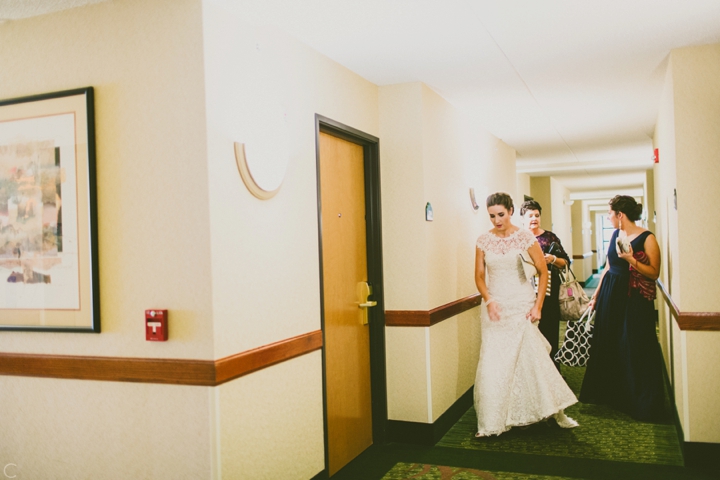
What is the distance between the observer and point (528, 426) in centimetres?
446

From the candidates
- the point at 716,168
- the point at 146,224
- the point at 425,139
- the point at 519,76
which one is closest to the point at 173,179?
the point at 146,224

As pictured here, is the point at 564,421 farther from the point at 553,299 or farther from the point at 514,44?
the point at 514,44

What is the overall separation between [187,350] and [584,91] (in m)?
3.85

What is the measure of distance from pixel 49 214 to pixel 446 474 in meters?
2.65

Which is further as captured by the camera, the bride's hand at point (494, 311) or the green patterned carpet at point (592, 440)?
the bride's hand at point (494, 311)

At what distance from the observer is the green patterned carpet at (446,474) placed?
3461 mm

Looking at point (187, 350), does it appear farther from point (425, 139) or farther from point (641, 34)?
point (641, 34)

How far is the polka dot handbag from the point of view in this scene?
5.08m

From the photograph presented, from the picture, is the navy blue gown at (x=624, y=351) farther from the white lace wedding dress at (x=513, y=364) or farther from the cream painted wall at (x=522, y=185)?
the cream painted wall at (x=522, y=185)

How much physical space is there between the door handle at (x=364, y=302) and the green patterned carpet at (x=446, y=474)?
1001 mm

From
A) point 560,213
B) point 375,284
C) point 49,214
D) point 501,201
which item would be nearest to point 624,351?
point 501,201

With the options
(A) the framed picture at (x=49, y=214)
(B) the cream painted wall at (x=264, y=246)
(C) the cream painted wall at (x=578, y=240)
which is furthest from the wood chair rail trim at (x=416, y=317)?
(C) the cream painted wall at (x=578, y=240)

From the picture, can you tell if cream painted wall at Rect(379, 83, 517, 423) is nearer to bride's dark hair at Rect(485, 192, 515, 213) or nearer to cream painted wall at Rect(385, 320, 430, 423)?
cream painted wall at Rect(385, 320, 430, 423)

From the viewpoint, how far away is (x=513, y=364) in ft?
13.8
